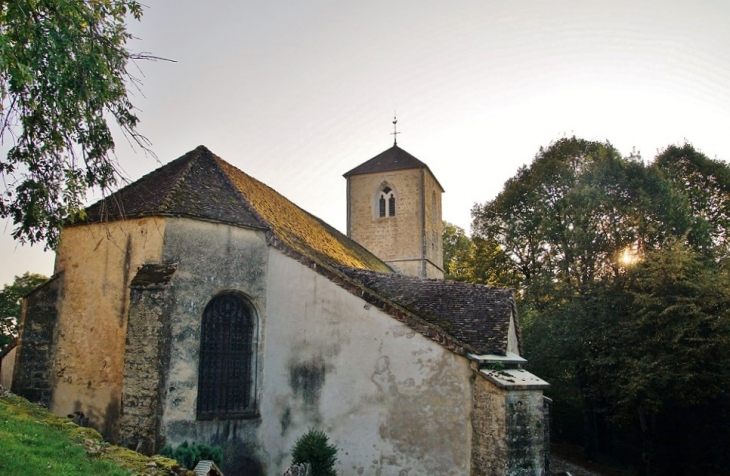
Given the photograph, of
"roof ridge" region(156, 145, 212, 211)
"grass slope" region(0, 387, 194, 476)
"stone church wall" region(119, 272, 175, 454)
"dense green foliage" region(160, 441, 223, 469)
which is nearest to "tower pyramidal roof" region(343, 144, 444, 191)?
"roof ridge" region(156, 145, 212, 211)

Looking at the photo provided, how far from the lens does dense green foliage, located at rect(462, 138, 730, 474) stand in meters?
19.3

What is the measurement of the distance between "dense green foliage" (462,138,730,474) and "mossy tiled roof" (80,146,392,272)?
12.2 metres

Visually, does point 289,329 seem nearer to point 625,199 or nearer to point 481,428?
point 481,428

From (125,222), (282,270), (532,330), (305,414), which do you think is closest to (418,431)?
(305,414)

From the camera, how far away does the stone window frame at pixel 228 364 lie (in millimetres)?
11875

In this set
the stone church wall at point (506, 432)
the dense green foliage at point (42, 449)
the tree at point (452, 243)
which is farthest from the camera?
the tree at point (452, 243)

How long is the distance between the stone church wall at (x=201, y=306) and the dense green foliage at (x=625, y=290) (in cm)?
1432

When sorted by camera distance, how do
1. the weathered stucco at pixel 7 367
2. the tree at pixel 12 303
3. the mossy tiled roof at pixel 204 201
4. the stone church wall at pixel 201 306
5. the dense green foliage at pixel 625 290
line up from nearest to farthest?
1. the stone church wall at pixel 201 306
2. the mossy tiled roof at pixel 204 201
3. the weathered stucco at pixel 7 367
4. the dense green foliage at pixel 625 290
5. the tree at pixel 12 303

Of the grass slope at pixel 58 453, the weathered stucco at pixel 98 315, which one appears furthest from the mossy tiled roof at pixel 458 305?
the grass slope at pixel 58 453

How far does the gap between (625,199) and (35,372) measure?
24002mm

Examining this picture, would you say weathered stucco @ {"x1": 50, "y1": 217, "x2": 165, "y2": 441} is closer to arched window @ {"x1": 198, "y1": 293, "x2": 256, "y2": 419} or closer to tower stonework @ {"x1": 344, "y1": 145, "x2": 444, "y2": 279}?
arched window @ {"x1": 198, "y1": 293, "x2": 256, "y2": 419}

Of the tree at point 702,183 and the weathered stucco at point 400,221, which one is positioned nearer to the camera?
the tree at point 702,183

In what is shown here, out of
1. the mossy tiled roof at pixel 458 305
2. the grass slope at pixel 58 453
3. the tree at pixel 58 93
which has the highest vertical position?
the tree at pixel 58 93

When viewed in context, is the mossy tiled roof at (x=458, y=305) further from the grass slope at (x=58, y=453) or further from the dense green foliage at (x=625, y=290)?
the dense green foliage at (x=625, y=290)
